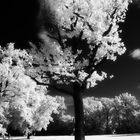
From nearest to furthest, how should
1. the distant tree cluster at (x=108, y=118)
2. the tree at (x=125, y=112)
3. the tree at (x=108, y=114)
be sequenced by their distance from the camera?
the tree at (x=125, y=112), the distant tree cluster at (x=108, y=118), the tree at (x=108, y=114)

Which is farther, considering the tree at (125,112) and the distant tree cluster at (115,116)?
the distant tree cluster at (115,116)

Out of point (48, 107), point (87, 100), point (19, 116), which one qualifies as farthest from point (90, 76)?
point (87, 100)

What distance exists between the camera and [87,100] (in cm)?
12681

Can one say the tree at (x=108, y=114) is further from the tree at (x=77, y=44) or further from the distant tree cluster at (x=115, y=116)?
the tree at (x=77, y=44)

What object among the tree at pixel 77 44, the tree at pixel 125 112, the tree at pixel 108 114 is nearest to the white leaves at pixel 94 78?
the tree at pixel 77 44

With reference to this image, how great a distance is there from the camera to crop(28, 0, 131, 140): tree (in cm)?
1329

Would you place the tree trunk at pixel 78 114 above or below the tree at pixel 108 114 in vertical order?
below

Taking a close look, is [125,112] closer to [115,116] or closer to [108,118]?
[115,116]

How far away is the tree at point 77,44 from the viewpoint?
13.3 m

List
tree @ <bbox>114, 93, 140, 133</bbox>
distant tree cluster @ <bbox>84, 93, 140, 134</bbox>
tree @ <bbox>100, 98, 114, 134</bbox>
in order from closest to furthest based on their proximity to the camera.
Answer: tree @ <bbox>114, 93, 140, 133</bbox> < distant tree cluster @ <bbox>84, 93, 140, 134</bbox> < tree @ <bbox>100, 98, 114, 134</bbox>

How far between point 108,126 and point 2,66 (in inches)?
3093

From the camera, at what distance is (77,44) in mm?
13992

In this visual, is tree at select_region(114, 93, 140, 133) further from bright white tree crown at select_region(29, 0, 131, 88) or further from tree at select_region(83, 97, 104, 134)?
bright white tree crown at select_region(29, 0, 131, 88)

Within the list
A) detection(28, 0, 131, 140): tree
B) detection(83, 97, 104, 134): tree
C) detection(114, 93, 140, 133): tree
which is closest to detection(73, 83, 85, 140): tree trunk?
detection(28, 0, 131, 140): tree
